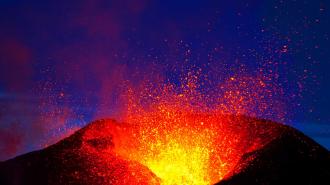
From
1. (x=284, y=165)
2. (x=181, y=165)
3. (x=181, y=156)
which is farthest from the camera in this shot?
(x=181, y=156)

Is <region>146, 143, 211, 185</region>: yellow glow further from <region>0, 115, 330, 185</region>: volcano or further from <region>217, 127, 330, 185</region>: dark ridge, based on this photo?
<region>217, 127, 330, 185</region>: dark ridge

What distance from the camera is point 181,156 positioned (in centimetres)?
1758

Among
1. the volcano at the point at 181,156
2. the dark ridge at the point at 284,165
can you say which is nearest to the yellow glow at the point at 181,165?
the volcano at the point at 181,156

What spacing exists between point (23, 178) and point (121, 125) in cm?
531

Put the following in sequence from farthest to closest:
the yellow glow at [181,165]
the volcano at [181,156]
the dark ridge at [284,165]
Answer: the yellow glow at [181,165] < the volcano at [181,156] < the dark ridge at [284,165]

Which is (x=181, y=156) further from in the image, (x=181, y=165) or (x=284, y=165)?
(x=284, y=165)

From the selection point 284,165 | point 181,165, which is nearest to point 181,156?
point 181,165

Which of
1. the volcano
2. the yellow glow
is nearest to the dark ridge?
the volcano

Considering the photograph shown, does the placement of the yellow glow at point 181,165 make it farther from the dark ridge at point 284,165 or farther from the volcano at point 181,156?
the dark ridge at point 284,165

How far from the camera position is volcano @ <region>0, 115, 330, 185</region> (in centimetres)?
1306

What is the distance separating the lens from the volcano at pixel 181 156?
13062 millimetres

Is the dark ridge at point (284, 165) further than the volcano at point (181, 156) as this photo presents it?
No

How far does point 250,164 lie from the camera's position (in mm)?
13117

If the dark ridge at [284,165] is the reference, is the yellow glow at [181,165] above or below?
above
